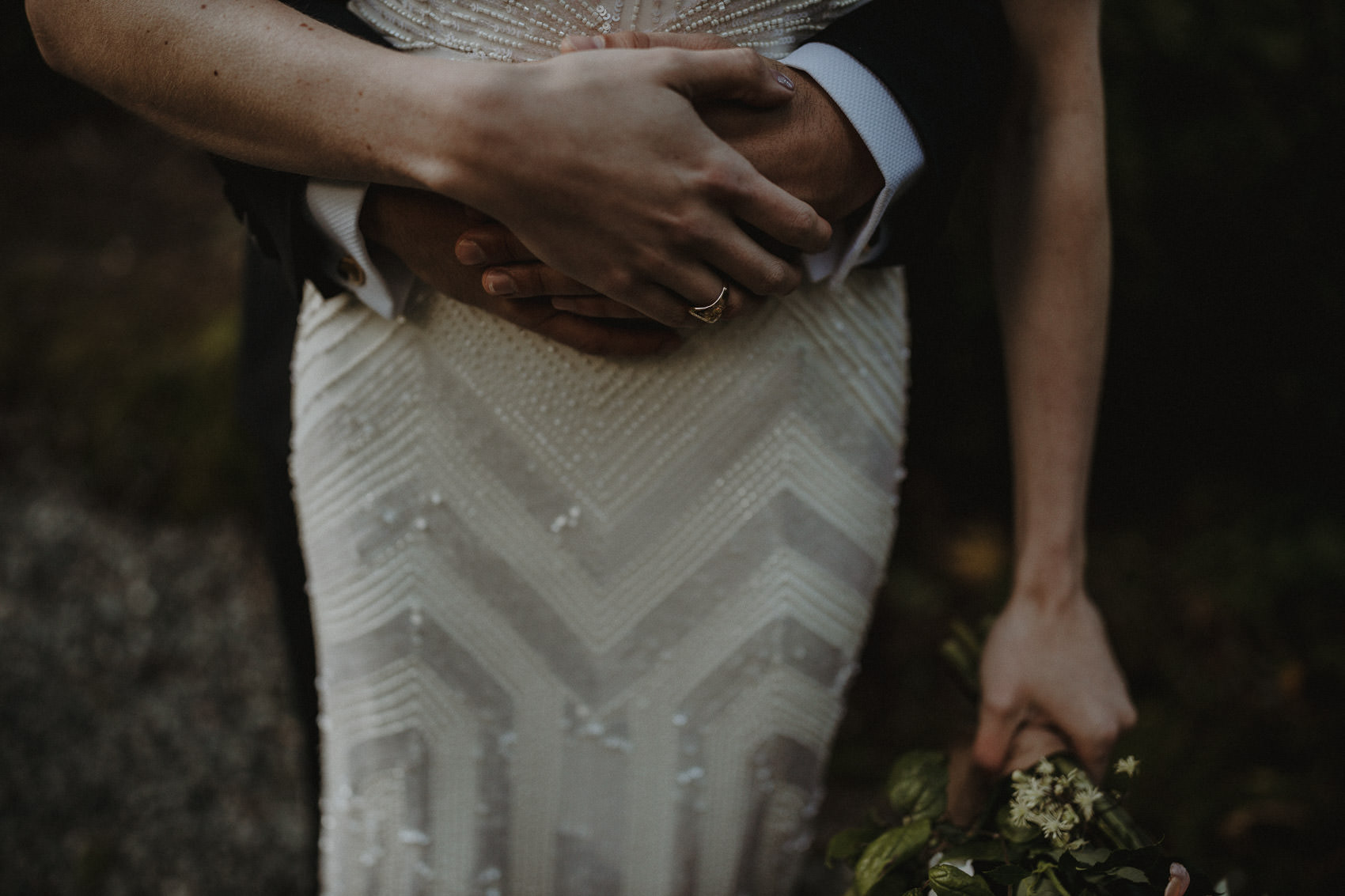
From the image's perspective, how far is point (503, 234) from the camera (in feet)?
2.98

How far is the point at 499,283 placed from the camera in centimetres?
92

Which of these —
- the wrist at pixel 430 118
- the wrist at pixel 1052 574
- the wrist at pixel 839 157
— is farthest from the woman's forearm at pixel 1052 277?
the wrist at pixel 430 118

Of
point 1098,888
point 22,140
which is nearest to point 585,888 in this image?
point 1098,888

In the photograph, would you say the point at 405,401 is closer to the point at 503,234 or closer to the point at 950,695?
the point at 503,234

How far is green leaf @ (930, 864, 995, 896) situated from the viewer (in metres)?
0.81

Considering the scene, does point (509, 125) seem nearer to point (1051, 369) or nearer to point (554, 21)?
point (554, 21)

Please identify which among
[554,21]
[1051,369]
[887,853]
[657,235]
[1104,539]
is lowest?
[1104,539]

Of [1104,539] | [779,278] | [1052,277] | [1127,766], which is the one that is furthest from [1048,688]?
[1104,539]

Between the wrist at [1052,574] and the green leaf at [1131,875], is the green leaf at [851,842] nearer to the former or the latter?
the green leaf at [1131,875]

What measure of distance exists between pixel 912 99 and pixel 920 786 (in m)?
0.72

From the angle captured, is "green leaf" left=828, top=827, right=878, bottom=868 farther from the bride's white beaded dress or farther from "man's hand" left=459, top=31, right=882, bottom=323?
"man's hand" left=459, top=31, right=882, bottom=323

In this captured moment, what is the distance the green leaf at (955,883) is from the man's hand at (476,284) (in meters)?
0.59

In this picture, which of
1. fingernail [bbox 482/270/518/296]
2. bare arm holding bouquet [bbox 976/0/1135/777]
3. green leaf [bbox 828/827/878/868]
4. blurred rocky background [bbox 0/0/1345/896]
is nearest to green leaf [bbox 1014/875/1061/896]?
green leaf [bbox 828/827/878/868]

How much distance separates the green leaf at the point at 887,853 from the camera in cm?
91
